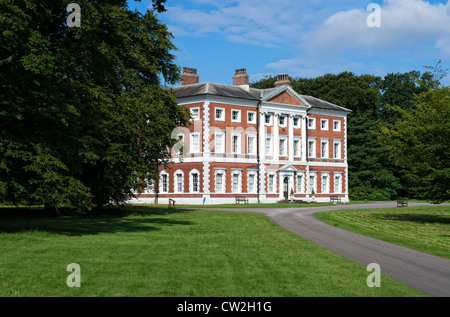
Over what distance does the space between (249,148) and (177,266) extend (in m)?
51.8

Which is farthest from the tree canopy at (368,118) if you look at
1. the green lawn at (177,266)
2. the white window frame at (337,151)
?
the green lawn at (177,266)

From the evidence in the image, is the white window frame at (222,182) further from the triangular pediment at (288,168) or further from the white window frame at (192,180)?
the triangular pediment at (288,168)

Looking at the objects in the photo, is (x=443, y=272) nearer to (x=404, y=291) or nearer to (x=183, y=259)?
(x=404, y=291)

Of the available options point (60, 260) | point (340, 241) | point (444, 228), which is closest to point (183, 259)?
point (60, 260)

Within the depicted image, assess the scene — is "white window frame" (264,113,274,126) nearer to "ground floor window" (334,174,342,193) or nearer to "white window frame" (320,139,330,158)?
"white window frame" (320,139,330,158)

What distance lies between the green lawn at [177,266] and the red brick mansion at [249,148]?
124 feet

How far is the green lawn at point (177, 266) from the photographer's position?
1044 cm

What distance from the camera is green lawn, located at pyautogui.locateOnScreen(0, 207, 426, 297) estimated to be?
10.4 meters

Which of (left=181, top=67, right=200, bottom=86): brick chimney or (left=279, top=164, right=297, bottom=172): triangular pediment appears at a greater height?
(left=181, top=67, right=200, bottom=86): brick chimney

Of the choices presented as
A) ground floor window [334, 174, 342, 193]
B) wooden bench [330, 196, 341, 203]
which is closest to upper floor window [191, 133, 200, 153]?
wooden bench [330, 196, 341, 203]

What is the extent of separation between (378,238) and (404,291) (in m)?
11.7

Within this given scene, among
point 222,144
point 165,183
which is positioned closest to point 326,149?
point 222,144

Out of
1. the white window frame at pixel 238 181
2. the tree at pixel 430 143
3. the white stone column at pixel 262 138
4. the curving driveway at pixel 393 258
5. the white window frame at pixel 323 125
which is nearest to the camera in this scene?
the curving driveway at pixel 393 258

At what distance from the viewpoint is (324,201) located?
72.3m
